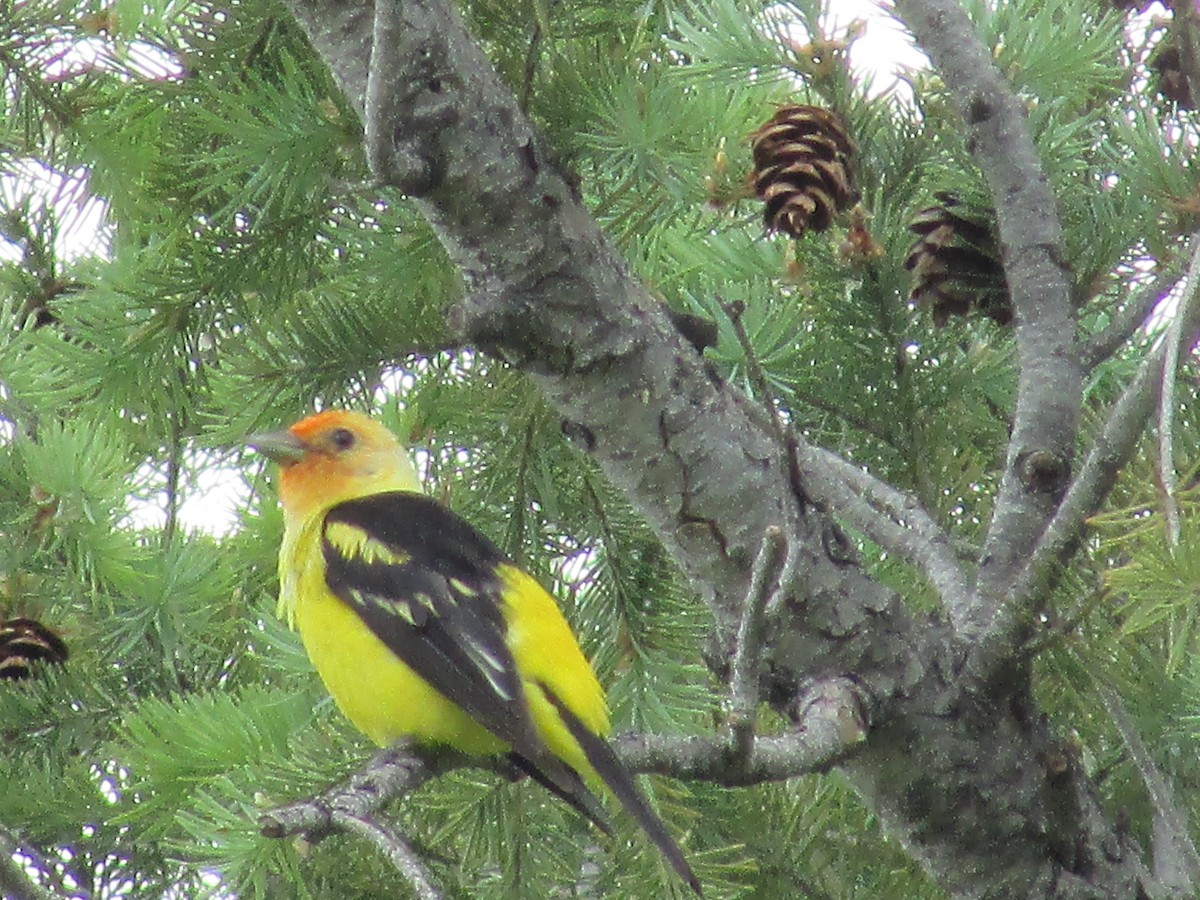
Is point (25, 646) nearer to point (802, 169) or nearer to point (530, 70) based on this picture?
point (530, 70)

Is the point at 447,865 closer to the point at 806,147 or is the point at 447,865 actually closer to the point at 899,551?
the point at 899,551

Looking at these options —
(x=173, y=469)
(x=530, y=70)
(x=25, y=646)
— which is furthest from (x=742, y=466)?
(x=173, y=469)

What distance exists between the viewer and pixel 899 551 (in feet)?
6.58

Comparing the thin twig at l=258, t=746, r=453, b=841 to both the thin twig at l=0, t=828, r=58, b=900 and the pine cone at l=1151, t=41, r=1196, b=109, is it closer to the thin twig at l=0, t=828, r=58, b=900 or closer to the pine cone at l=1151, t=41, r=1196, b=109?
the thin twig at l=0, t=828, r=58, b=900

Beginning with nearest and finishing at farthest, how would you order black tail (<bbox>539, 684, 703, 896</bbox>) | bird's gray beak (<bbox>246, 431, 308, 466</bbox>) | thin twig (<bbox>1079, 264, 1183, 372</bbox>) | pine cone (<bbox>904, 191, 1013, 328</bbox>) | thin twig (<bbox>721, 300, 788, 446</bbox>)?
thin twig (<bbox>721, 300, 788, 446</bbox>)
black tail (<bbox>539, 684, 703, 896</bbox>)
thin twig (<bbox>1079, 264, 1183, 372</bbox>)
pine cone (<bbox>904, 191, 1013, 328</bbox>)
bird's gray beak (<bbox>246, 431, 308, 466</bbox>)

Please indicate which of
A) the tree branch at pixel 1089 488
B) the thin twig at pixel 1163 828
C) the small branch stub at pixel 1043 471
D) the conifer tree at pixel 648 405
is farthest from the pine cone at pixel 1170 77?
the thin twig at pixel 1163 828

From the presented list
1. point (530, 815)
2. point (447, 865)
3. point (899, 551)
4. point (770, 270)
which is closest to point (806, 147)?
point (770, 270)

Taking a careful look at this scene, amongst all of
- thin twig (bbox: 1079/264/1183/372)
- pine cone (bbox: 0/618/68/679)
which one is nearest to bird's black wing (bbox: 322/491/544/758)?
pine cone (bbox: 0/618/68/679)

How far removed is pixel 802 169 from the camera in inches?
76.2

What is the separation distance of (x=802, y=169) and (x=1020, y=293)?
1.02 ft

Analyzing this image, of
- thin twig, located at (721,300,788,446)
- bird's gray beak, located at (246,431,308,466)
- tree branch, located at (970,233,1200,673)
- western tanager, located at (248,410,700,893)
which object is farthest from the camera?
bird's gray beak, located at (246,431,308,466)

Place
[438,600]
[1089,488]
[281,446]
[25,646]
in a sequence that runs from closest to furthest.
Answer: [1089,488] < [25,646] < [438,600] < [281,446]

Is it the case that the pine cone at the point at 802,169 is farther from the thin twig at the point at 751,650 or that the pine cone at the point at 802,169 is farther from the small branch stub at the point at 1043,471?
the thin twig at the point at 751,650

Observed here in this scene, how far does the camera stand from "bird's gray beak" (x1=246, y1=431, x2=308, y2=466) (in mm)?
2525
